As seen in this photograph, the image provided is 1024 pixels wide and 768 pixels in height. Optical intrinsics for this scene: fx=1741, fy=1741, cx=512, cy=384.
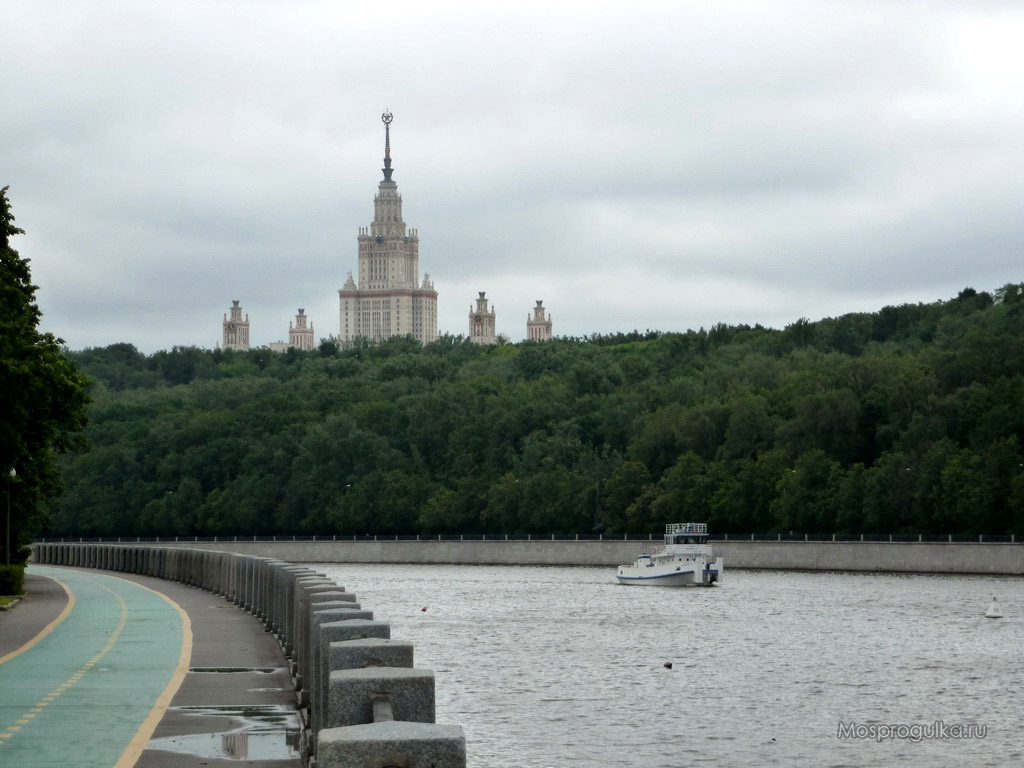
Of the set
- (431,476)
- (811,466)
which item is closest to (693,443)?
(811,466)

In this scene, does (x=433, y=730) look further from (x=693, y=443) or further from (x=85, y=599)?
(x=693, y=443)

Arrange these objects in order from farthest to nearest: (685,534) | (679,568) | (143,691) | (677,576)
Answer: (685,534), (679,568), (677,576), (143,691)

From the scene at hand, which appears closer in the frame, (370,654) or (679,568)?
(370,654)

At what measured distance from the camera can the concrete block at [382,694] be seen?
13383mm

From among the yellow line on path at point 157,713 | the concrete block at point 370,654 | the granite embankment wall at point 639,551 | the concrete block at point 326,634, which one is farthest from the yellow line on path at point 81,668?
the granite embankment wall at point 639,551

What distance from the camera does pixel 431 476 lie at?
16900cm

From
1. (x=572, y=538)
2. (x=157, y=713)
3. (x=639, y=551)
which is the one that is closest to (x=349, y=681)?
(x=157, y=713)

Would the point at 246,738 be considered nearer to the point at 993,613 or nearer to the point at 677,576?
the point at 993,613

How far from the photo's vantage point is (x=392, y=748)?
10664 mm

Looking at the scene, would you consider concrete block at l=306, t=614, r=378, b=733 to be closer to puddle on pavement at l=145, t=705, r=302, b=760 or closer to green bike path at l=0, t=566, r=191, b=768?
puddle on pavement at l=145, t=705, r=302, b=760

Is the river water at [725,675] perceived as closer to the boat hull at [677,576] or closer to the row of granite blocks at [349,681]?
the row of granite blocks at [349,681]

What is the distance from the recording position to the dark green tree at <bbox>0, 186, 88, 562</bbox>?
42781 millimetres

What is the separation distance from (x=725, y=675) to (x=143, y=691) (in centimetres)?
2807

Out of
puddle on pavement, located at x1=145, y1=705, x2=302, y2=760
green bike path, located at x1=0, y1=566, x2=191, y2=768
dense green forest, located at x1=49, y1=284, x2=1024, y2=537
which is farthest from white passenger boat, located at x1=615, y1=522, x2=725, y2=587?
puddle on pavement, located at x1=145, y1=705, x2=302, y2=760
